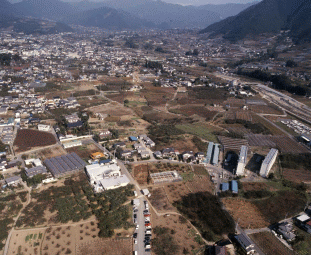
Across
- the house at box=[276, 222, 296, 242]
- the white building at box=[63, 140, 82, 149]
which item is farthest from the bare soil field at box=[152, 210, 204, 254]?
the white building at box=[63, 140, 82, 149]

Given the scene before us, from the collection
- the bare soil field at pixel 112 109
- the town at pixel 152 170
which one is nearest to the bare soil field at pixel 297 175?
the town at pixel 152 170

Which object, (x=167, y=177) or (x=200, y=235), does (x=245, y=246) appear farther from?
(x=167, y=177)

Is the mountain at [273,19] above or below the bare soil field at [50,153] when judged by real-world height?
above

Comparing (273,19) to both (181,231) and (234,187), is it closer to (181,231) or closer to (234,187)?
(234,187)

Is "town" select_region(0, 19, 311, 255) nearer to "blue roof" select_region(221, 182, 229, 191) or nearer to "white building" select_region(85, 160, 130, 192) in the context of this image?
"white building" select_region(85, 160, 130, 192)

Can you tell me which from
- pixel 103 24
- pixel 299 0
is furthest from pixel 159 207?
pixel 103 24

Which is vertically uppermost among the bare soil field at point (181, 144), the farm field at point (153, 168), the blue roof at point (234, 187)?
the bare soil field at point (181, 144)

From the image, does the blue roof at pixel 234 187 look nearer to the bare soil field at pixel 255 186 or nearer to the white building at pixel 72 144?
the bare soil field at pixel 255 186
